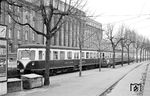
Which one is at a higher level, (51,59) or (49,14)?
(49,14)

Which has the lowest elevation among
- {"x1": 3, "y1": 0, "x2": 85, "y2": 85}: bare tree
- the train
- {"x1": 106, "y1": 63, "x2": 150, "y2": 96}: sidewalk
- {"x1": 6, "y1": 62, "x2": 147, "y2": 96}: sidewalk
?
{"x1": 106, "y1": 63, "x2": 150, "y2": 96}: sidewalk

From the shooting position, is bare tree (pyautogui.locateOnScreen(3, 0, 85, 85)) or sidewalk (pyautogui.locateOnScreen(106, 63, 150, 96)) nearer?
sidewalk (pyautogui.locateOnScreen(106, 63, 150, 96))

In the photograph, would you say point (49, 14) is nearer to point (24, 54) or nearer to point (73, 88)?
point (73, 88)

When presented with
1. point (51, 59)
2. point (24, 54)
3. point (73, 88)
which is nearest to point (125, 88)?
point (73, 88)

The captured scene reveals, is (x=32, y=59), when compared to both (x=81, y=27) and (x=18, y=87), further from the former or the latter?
(x=18, y=87)

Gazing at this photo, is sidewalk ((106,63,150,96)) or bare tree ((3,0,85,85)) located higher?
bare tree ((3,0,85,85))

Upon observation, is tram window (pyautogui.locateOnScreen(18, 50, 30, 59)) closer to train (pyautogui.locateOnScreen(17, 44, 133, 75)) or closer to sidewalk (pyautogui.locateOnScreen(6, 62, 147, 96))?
train (pyautogui.locateOnScreen(17, 44, 133, 75))

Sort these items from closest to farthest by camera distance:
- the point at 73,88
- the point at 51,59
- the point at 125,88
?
the point at 73,88
the point at 125,88
the point at 51,59

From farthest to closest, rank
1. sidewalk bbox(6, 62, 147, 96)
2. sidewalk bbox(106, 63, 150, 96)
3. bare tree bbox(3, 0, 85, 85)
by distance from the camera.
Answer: bare tree bbox(3, 0, 85, 85), sidewalk bbox(106, 63, 150, 96), sidewalk bbox(6, 62, 147, 96)

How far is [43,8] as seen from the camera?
48.1 feet

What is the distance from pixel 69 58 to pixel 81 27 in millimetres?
3725

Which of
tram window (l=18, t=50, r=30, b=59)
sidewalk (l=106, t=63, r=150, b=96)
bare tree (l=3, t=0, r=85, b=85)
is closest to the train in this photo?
tram window (l=18, t=50, r=30, b=59)

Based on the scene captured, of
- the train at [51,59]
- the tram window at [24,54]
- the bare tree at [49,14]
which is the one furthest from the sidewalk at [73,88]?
the tram window at [24,54]

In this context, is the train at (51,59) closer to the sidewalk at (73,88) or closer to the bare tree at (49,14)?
the sidewalk at (73,88)
